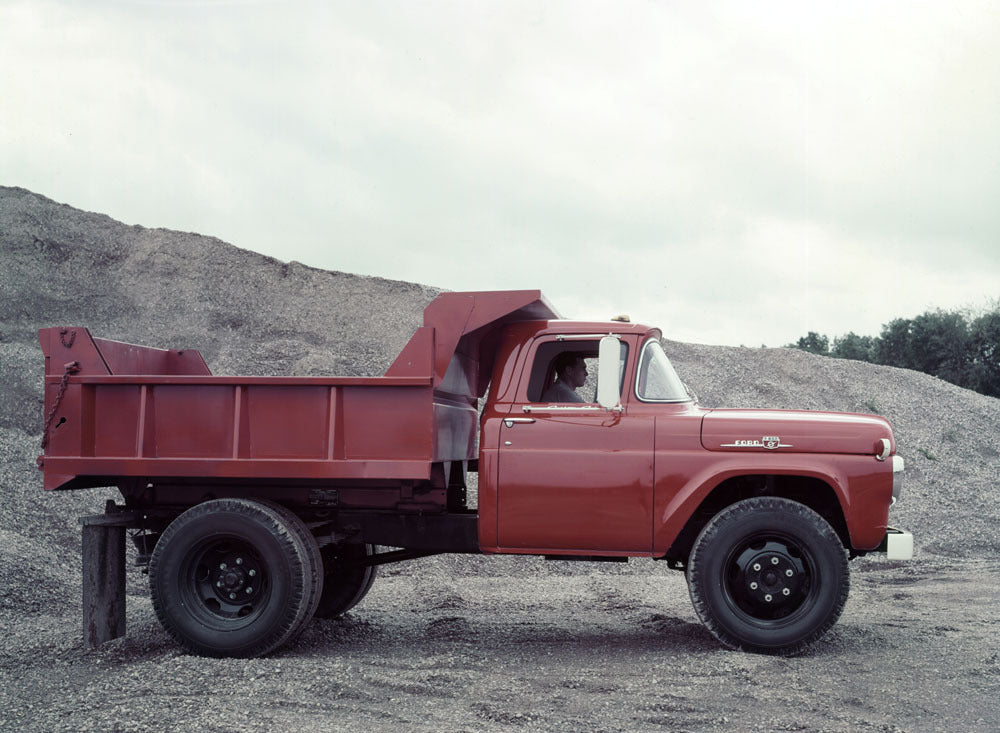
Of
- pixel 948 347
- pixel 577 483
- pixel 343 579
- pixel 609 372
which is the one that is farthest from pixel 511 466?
pixel 948 347

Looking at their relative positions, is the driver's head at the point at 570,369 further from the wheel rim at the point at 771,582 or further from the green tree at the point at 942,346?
the green tree at the point at 942,346

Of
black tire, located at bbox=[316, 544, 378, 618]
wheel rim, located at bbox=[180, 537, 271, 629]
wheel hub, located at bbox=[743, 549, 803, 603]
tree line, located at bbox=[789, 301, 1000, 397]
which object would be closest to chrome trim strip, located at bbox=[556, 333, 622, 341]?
wheel hub, located at bbox=[743, 549, 803, 603]

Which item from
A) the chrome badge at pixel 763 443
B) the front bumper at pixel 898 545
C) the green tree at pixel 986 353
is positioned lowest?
the front bumper at pixel 898 545

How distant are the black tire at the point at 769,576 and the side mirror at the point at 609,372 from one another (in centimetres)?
117

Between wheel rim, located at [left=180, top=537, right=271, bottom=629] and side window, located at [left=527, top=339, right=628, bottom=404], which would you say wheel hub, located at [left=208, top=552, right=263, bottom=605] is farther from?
side window, located at [left=527, top=339, right=628, bottom=404]

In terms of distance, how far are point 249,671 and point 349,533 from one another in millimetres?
1653

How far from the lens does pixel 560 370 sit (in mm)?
7715

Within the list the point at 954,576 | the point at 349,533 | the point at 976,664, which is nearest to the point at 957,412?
the point at 954,576

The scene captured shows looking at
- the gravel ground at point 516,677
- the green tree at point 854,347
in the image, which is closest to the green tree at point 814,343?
the green tree at point 854,347

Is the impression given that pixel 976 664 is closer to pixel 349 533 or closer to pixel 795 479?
pixel 795 479

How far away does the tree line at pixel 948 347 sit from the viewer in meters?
37.2

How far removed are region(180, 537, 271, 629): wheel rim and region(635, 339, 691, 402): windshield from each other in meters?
3.13

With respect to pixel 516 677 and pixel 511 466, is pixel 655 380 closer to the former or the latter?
pixel 511 466

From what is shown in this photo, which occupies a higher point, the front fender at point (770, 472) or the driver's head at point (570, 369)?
the driver's head at point (570, 369)
